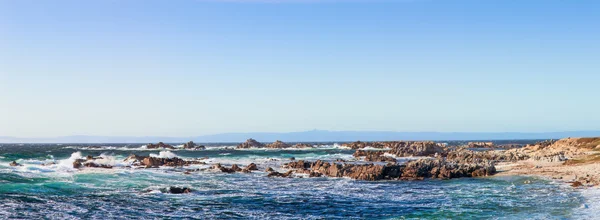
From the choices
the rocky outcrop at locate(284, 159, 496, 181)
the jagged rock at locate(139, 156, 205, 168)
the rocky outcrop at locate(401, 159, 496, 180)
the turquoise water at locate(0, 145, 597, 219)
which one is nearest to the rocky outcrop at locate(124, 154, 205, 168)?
the jagged rock at locate(139, 156, 205, 168)

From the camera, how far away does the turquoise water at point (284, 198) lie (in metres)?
23.0

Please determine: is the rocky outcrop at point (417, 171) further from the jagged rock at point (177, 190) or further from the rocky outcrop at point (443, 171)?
the jagged rock at point (177, 190)

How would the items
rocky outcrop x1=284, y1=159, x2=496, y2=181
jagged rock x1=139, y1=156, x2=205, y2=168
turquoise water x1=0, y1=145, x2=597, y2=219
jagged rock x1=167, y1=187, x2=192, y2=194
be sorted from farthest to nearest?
jagged rock x1=139, y1=156, x2=205, y2=168, rocky outcrop x1=284, y1=159, x2=496, y2=181, jagged rock x1=167, y1=187, x2=192, y2=194, turquoise water x1=0, y1=145, x2=597, y2=219

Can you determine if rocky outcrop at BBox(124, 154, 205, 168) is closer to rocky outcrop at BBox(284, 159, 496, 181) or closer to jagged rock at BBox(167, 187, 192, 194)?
rocky outcrop at BBox(284, 159, 496, 181)

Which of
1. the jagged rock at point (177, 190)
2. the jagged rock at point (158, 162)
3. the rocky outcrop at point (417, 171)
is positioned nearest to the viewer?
the jagged rock at point (177, 190)

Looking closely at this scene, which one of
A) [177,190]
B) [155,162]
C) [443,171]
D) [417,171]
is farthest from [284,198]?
[155,162]

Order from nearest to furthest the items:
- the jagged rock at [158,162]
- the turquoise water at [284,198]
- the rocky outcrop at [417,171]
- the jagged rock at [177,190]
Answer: the turquoise water at [284,198]
the jagged rock at [177,190]
the rocky outcrop at [417,171]
the jagged rock at [158,162]

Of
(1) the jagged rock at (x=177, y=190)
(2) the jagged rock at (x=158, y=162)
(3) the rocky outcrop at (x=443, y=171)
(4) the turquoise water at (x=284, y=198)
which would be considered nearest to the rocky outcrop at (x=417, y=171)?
(3) the rocky outcrop at (x=443, y=171)

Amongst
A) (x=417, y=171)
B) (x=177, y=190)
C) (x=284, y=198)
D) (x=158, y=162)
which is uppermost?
(x=158, y=162)

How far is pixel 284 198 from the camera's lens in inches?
1144

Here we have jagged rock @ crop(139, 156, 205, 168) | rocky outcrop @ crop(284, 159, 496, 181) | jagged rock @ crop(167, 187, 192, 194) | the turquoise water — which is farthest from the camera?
jagged rock @ crop(139, 156, 205, 168)

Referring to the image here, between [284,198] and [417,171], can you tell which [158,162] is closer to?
[417,171]

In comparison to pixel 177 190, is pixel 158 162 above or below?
above

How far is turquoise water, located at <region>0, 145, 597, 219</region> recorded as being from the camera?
2300 cm
